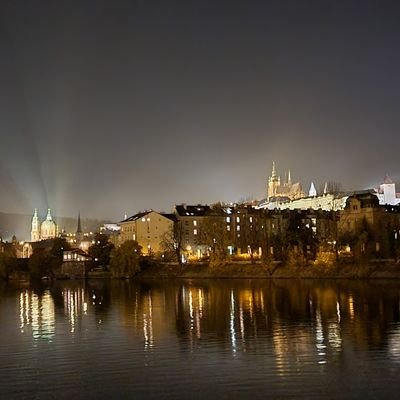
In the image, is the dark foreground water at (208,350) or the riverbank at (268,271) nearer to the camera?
the dark foreground water at (208,350)

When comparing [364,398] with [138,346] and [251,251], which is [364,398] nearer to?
[138,346]

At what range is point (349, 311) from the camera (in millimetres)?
36156

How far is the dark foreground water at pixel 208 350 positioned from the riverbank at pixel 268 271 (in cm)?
2304

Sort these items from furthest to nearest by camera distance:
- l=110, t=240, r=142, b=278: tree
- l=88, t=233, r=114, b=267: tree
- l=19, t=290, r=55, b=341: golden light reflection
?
l=88, t=233, r=114, b=267: tree, l=110, t=240, r=142, b=278: tree, l=19, t=290, r=55, b=341: golden light reflection

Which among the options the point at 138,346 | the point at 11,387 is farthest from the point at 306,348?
the point at 11,387

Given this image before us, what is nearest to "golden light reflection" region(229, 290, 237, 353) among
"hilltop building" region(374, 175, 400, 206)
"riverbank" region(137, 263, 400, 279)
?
"riverbank" region(137, 263, 400, 279)

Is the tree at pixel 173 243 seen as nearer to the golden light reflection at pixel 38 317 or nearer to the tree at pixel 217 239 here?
the tree at pixel 217 239

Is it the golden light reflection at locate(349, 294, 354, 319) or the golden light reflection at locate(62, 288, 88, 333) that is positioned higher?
the golden light reflection at locate(62, 288, 88, 333)

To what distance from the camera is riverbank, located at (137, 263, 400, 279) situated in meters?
66.4

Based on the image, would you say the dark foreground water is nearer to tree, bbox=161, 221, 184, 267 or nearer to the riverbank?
the riverbank

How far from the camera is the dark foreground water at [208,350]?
59.5 feet

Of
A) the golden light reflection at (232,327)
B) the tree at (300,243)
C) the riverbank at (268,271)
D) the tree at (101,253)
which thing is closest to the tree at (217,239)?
the riverbank at (268,271)

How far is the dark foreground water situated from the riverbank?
2304 centimetres

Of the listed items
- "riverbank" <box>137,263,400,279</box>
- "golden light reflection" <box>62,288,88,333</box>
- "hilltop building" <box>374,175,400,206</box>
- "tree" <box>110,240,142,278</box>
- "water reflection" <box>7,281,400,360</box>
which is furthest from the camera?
"hilltop building" <box>374,175,400,206</box>
